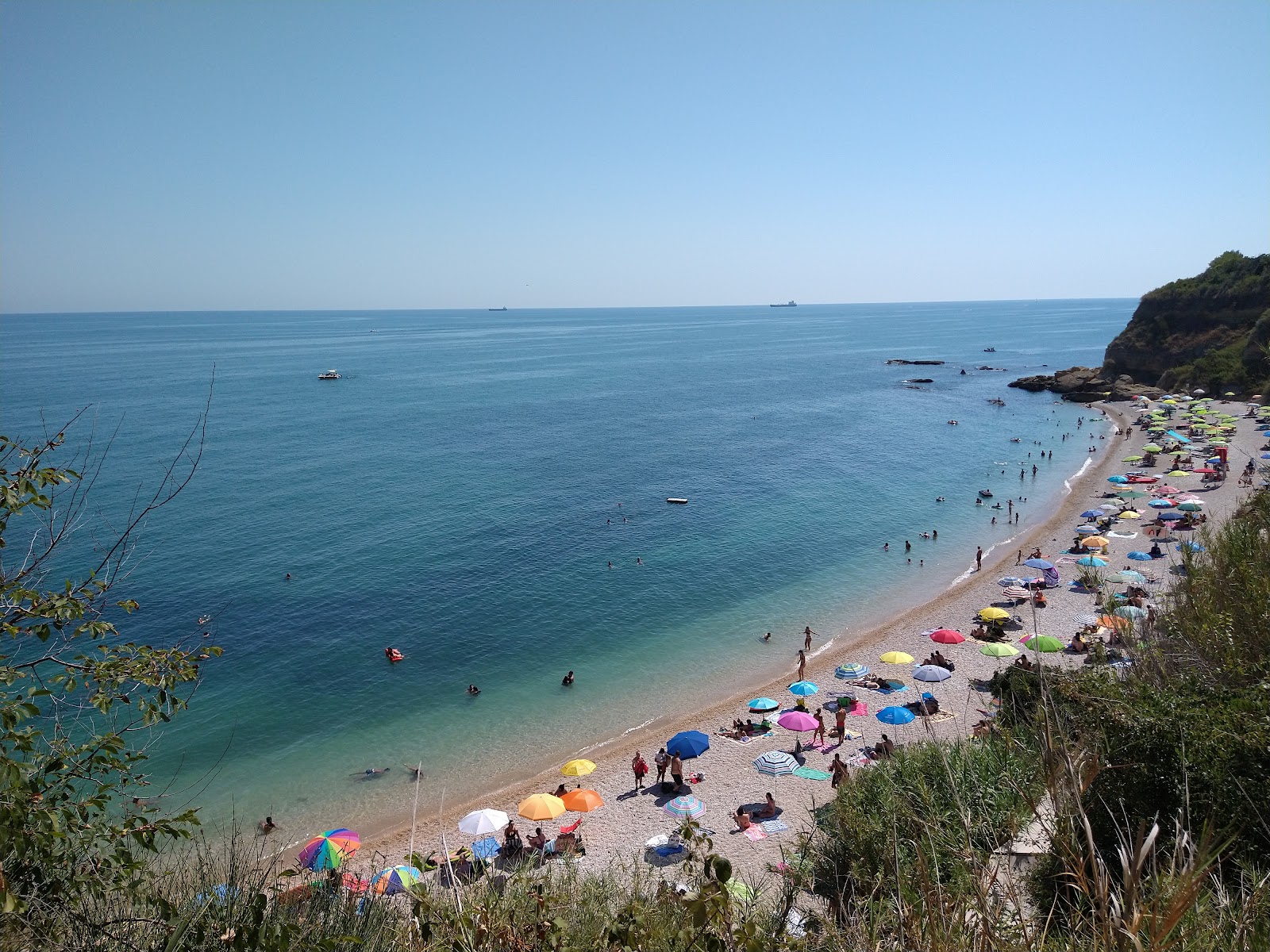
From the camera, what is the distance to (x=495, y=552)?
4066cm

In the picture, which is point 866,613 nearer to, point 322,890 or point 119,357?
point 322,890

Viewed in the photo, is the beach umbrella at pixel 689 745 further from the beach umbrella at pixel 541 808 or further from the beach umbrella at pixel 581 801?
the beach umbrella at pixel 541 808

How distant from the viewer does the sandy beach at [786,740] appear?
63.3 feet

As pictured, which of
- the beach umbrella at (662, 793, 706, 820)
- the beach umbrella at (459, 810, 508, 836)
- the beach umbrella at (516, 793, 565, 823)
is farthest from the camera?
the beach umbrella at (662, 793, 706, 820)

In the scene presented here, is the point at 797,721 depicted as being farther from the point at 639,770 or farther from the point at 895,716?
the point at 639,770

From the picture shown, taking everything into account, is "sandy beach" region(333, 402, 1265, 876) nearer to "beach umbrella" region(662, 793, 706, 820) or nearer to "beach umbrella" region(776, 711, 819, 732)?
"beach umbrella" region(662, 793, 706, 820)

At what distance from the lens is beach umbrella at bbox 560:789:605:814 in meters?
19.7

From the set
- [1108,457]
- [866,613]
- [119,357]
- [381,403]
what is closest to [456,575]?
[866,613]

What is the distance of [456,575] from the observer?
123ft

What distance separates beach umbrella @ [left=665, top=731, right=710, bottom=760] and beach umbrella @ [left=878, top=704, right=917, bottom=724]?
5.70 m

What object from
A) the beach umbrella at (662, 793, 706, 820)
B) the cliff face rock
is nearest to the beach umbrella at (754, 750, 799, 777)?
the beach umbrella at (662, 793, 706, 820)

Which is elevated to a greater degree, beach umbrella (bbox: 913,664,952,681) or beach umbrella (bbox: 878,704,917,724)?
beach umbrella (bbox: 913,664,952,681)

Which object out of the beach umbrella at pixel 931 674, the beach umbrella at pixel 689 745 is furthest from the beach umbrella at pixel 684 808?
the beach umbrella at pixel 931 674

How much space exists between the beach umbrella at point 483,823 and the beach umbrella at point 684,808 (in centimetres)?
466
